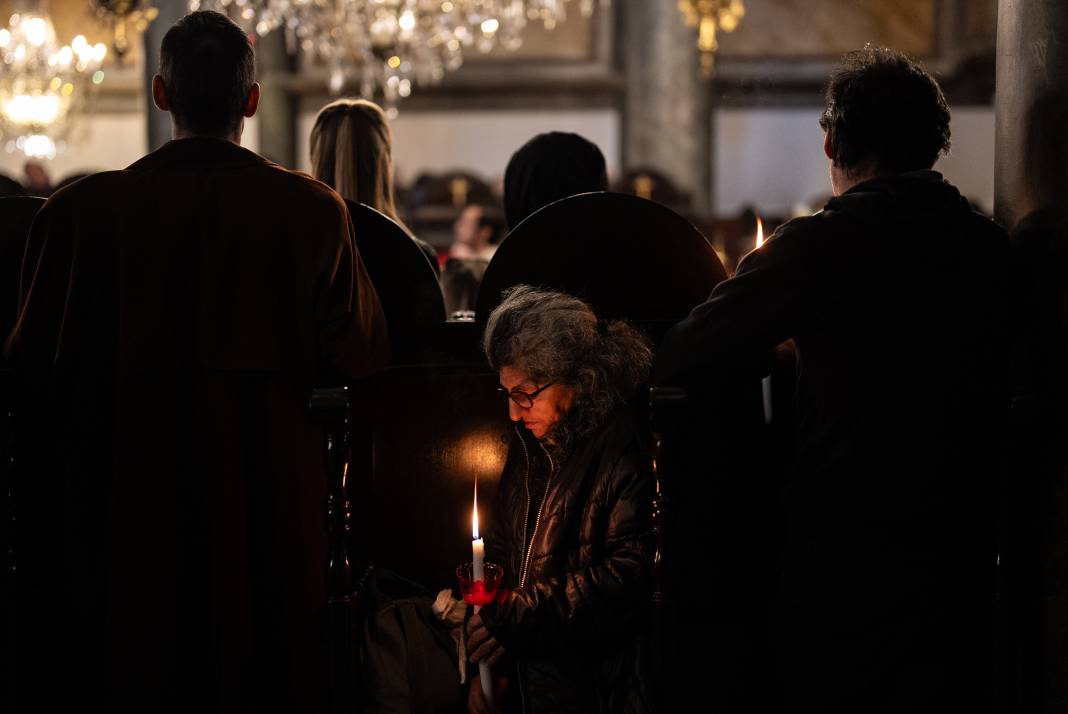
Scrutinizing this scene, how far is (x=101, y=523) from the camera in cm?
230

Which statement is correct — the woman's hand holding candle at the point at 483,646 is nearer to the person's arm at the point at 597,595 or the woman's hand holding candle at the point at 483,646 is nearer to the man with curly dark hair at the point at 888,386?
the person's arm at the point at 597,595

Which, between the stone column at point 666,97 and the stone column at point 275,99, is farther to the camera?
the stone column at point 275,99

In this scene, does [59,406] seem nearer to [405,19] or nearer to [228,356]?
[228,356]

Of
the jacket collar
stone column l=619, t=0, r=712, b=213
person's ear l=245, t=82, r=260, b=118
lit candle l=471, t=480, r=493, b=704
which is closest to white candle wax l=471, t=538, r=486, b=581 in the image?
lit candle l=471, t=480, r=493, b=704

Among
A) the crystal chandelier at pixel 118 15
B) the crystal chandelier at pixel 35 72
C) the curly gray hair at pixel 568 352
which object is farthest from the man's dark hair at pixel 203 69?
the crystal chandelier at pixel 35 72

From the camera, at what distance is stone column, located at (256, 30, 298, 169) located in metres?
9.95

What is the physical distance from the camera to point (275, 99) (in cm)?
999

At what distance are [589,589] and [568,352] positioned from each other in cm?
46

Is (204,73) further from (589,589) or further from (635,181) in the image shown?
(635,181)

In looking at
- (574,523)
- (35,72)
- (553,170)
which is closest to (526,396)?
(574,523)

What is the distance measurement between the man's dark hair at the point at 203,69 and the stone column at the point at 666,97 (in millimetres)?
7073

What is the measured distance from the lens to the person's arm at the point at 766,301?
2004 millimetres

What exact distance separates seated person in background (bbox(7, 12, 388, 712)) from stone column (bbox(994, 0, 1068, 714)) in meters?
1.31

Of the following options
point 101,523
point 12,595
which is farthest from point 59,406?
point 12,595
